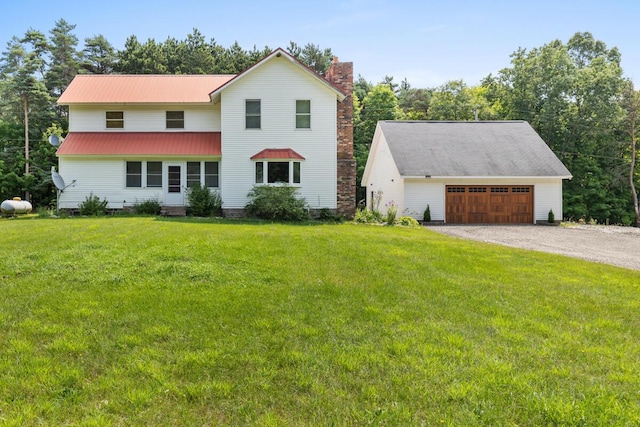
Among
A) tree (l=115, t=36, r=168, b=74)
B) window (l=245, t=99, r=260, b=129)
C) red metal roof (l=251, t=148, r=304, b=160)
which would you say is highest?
tree (l=115, t=36, r=168, b=74)

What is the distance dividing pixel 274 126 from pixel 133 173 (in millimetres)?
7244

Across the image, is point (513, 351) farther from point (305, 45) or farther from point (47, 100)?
point (305, 45)

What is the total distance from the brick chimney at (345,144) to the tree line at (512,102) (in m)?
16.5

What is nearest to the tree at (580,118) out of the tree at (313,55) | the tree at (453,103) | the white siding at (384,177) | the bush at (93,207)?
the tree at (453,103)

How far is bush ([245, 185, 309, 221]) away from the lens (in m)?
16.0

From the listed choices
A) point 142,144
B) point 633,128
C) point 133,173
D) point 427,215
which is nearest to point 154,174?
point 133,173

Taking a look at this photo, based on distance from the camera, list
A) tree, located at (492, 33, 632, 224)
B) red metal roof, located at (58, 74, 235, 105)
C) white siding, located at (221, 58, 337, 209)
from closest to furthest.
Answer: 1. white siding, located at (221, 58, 337, 209)
2. red metal roof, located at (58, 74, 235, 105)
3. tree, located at (492, 33, 632, 224)

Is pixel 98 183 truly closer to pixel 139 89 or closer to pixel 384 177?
pixel 139 89

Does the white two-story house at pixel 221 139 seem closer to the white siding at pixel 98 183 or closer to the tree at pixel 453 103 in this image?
the white siding at pixel 98 183

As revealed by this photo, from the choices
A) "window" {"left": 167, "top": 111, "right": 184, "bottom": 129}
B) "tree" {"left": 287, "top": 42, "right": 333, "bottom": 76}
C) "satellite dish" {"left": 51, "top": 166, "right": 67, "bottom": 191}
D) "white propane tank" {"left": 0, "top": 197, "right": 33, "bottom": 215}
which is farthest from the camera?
"tree" {"left": 287, "top": 42, "right": 333, "bottom": 76}

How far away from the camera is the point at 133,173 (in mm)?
18344

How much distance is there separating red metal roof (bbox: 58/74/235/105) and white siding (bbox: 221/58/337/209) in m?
2.55

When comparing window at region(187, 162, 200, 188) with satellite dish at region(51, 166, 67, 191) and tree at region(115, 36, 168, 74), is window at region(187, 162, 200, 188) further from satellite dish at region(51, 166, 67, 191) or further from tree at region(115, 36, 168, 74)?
tree at region(115, 36, 168, 74)

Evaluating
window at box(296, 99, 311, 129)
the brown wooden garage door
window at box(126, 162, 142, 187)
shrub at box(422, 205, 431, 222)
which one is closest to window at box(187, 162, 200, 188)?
window at box(126, 162, 142, 187)
